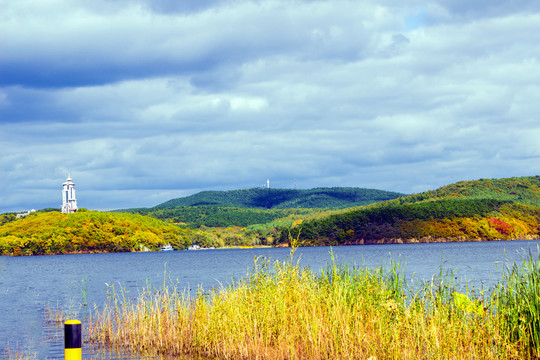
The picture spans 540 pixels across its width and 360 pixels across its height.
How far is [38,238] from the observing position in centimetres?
14400

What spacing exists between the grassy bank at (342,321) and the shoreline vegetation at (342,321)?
29 mm

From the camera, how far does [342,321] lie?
43.2 ft

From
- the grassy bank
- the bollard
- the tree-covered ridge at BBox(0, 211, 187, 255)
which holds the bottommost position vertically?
the grassy bank

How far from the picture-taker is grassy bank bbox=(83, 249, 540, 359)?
11367 millimetres

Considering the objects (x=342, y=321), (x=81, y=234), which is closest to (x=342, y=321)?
(x=342, y=321)

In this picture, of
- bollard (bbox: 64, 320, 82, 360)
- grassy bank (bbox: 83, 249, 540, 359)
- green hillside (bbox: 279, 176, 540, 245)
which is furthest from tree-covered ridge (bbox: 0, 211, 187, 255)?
bollard (bbox: 64, 320, 82, 360)

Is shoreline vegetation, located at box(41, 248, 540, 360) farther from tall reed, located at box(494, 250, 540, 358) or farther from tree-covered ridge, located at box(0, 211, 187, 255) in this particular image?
tree-covered ridge, located at box(0, 211, 187, 255)

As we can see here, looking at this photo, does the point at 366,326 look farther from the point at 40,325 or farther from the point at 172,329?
the point at 40,325

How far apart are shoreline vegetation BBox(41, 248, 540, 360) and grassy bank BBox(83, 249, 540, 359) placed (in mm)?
29

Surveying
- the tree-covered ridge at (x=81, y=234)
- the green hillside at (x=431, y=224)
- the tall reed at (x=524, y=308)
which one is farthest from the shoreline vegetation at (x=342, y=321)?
the green hillside at (x=431, y=224)

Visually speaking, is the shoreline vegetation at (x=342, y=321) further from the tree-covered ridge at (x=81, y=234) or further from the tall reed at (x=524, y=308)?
the tree-covered ridge at (x=81, y=234)

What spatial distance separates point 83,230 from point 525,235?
401ft

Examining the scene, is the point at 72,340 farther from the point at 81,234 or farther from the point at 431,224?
the point at 431,224

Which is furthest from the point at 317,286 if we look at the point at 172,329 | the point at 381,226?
the point at 381,226
